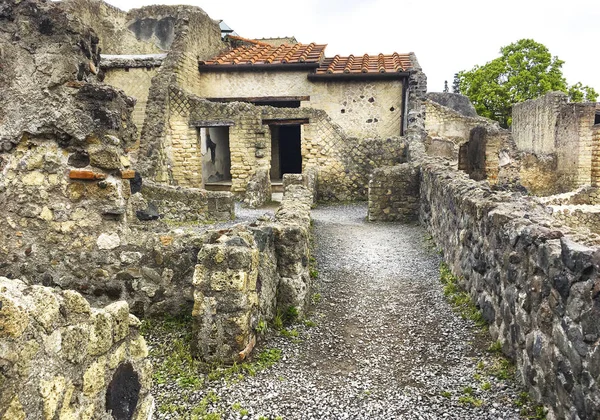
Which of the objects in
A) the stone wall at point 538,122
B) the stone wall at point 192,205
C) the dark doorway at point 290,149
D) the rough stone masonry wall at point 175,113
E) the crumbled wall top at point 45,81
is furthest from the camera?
the stone wall at point 538,122

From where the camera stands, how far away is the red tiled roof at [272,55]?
15.0m

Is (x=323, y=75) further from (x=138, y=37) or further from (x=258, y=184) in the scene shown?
(x=138, y=37)

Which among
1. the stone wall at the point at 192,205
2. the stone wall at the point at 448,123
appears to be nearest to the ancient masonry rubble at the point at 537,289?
the stone wall at the point at 192,205

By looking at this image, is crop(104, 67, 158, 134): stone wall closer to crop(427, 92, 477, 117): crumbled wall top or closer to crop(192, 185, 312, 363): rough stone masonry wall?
crop(192, 185, 312, 363): rough stone masonry wall

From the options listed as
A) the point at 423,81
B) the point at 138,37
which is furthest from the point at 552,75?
the point at 138,37

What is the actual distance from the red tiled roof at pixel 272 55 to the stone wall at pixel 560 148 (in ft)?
35.3

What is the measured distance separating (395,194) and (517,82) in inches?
1188

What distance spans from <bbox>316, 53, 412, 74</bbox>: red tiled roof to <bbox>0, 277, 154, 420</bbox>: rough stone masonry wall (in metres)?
13.3

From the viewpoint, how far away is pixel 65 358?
1788 millimetres

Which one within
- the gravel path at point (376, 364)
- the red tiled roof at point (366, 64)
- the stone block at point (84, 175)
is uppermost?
the red tiled roof at point (366, 64)

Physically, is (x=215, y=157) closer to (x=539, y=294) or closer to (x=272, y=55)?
(x=272, y=55)

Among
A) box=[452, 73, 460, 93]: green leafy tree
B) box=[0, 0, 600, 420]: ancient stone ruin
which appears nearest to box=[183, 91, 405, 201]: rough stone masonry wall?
box=[0, 0, 600, 420]: ancient stone ruin

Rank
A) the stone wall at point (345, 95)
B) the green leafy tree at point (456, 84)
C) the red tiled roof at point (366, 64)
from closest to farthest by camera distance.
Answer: the red tiled roof at point (366, 64)
the stone wall at point (345, 95)
the green leafy tree at point (456, 84)

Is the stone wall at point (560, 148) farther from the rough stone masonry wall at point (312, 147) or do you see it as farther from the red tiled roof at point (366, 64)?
the rough stone masonry wall at point (312, 147)
